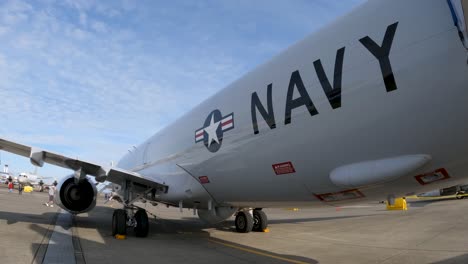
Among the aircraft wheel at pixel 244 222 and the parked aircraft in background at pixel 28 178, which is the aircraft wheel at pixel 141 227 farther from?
the parked aircraft in background at pixel 28 178

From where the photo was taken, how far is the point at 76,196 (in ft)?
35.0

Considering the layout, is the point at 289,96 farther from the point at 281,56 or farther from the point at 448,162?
the point at 448,162

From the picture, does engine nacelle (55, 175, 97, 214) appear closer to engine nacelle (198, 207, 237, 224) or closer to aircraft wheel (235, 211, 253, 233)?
engine nacelle (198, 207, 237, 224)

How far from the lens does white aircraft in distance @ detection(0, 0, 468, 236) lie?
3.52m

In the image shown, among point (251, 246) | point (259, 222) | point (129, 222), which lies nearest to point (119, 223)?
point (129, 222)

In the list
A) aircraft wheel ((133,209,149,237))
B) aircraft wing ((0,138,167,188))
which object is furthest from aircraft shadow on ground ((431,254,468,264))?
aircraft wheel ((133,209,149,237))

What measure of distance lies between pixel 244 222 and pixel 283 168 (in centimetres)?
675

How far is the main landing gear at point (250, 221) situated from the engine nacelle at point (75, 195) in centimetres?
492

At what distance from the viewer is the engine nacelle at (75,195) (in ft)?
34.3

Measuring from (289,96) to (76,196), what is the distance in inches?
328

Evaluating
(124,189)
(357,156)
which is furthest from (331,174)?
(124,189)

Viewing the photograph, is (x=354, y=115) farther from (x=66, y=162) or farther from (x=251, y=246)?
(x=66, y=162)

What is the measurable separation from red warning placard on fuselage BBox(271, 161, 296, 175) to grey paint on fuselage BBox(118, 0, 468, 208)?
0.24 feet

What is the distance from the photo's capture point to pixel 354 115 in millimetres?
4281
